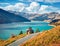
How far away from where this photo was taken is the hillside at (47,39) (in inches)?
322

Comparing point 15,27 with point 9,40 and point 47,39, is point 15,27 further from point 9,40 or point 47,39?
point 47,39

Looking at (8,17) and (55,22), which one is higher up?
(8,17)

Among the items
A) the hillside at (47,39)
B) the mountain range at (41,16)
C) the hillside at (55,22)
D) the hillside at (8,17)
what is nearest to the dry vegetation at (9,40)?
the hillside at (47,39)

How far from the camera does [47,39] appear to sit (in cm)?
833

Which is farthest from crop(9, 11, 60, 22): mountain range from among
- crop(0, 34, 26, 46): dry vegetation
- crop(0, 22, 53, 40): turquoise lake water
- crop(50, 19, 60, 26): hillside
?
crop(0, 34, 26, 46): dry vegetation

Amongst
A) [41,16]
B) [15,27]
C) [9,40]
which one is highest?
[41,16]

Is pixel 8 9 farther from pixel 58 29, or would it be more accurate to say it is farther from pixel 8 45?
pixel 58 29

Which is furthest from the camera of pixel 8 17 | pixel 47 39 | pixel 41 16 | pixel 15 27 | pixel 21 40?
pixel 41 16

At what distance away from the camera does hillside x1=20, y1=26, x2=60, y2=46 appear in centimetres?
819

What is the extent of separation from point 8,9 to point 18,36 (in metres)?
1.19

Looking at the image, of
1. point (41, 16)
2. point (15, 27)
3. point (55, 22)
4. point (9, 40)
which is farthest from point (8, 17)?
point (55, 22)

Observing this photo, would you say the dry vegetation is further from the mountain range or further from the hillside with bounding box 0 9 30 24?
the mountain range

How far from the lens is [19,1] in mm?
9344

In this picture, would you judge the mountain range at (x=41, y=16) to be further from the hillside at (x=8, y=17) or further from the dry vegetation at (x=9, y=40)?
the dry vegetation at (x=9, y=40)
